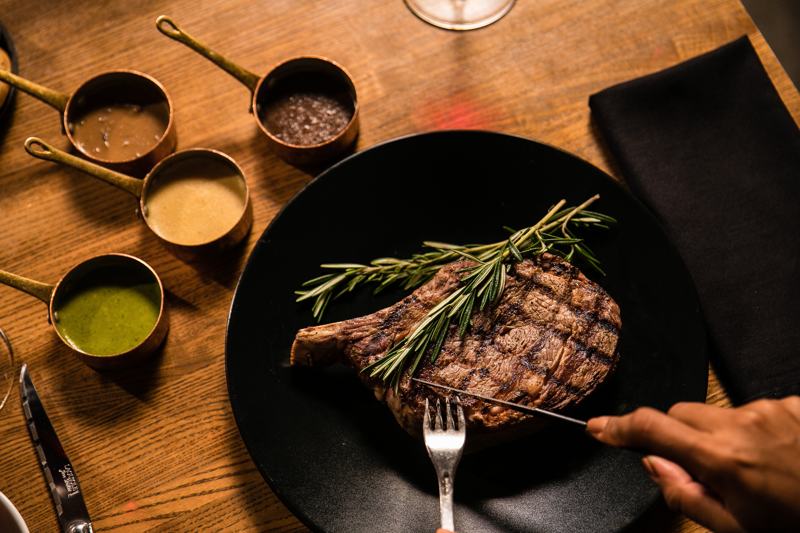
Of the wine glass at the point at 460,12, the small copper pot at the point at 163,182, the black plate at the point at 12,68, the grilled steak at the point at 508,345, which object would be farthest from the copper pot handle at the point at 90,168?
the wine glass at the point at 460,12

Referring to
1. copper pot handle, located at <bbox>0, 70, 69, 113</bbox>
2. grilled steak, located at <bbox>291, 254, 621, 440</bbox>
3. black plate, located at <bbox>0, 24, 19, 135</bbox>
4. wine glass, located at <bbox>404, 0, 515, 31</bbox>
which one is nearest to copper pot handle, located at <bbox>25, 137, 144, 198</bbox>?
copper pot handle, located at <bbox>0, 70, 69, 113</bbox>

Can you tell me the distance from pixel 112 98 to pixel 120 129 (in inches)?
3.5

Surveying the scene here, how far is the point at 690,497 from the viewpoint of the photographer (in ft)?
3.64

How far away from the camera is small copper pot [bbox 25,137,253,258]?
5.90 feet

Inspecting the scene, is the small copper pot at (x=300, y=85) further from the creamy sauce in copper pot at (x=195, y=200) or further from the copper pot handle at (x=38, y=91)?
the copper pot handle at (x=38, y=91)

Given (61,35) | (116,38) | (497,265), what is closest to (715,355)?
(497,265)

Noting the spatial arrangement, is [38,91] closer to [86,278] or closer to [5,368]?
[86,278]

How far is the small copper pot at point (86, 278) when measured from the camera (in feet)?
5.68

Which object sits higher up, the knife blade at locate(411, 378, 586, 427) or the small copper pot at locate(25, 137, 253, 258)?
the small copper pot at locate(25, 137, 253, 258)

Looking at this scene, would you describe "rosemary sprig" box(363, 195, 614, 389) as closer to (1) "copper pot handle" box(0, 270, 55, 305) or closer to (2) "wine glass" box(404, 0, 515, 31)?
(2) "wine glass" box(404, 0, 515, 31)

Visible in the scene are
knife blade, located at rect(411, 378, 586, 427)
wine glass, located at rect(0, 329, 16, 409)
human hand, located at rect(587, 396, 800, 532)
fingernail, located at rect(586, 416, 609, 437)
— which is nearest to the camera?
human hand, located at rect(587, 396, 800, 532)

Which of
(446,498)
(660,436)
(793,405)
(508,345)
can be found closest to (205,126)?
(508,345)

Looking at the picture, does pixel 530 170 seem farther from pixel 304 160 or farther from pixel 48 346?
pixel 48 346

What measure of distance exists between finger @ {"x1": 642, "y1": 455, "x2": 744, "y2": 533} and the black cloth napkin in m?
0.62
